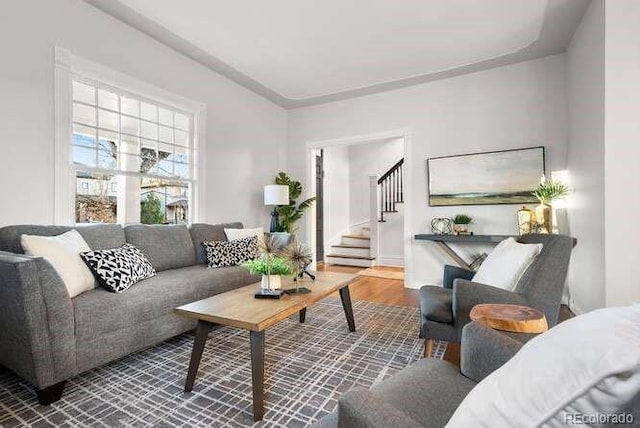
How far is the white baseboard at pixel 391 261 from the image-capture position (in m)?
6.30

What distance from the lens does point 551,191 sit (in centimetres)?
336

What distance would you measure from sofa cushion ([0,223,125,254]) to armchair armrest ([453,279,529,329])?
2666 millimetres

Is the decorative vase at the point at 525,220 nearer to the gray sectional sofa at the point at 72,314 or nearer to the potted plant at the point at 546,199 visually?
the potted plant at the point at 546,199

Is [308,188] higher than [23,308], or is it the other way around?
[308,188]

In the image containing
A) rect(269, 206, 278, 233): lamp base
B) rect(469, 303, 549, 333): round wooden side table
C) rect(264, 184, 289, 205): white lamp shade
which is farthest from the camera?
rect(269, 206, 278, 233): lamp base

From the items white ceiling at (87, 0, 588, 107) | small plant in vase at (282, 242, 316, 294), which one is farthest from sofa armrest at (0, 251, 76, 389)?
white ceiling at (87, 0, 588, 107)

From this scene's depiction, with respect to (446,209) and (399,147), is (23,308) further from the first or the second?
(399,147)

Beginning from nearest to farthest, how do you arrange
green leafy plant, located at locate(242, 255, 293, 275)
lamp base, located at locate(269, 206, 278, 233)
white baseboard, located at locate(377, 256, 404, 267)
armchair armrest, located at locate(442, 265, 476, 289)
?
1. green leafy plant, located at locate(242, 255, 293, 275)
2. armchair armrest, located at locate(442, 265, 476, 289)
3. lamp base, located at locate(269, 206, 278, 233)
4. white baseboard, located at locate(377, 256, 404, 267)

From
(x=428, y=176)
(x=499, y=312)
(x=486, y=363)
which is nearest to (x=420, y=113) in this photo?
(x=428, y=176)

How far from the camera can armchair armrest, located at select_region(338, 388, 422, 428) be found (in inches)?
27.6

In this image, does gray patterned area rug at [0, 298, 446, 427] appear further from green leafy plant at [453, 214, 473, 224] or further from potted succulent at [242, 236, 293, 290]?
green leafy plant at [453, 214, 473, 224]

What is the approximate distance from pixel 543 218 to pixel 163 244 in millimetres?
3917

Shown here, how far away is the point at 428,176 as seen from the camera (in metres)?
4.33

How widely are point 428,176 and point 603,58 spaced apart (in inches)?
84.1
